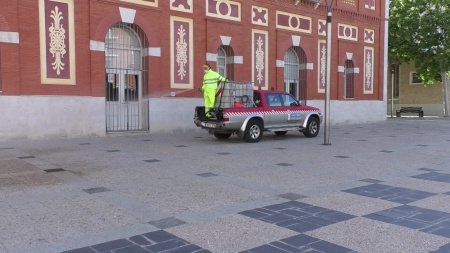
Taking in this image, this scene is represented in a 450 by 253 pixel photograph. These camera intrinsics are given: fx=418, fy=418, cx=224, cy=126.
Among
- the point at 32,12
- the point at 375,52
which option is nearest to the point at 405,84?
the point at 375,52

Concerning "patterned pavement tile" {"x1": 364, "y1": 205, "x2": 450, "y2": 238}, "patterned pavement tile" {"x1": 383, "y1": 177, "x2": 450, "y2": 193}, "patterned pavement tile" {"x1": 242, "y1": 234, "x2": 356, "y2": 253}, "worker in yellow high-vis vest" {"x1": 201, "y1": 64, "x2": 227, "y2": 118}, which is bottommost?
"patterned pavement tile" {"x1": 242, "y1": 234, "x2": 356, "y2": 253}

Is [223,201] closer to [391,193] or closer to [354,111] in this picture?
[391,193]

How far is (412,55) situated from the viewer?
3222 centimetres

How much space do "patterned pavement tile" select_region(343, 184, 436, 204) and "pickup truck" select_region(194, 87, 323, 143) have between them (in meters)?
6.76

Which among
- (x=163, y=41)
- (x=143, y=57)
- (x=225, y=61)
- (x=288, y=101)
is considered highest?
(x=163, y=41)

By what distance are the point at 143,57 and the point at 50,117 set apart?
442 cm

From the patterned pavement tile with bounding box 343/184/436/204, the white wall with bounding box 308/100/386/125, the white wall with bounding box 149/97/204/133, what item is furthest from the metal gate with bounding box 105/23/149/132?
the patterned pavement tile with bounding box 343/184/436/204

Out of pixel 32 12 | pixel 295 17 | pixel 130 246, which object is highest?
pixel 295 17

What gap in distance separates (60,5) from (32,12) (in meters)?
1.01

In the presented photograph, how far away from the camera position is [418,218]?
17.0 feet

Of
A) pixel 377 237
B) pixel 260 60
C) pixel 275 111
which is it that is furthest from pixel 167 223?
pixel 260 60

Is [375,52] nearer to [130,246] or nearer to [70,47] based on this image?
[70,47]

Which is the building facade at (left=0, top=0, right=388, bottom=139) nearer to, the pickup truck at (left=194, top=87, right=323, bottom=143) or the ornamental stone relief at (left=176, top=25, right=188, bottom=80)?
the ornamental stone relief at (left=176, top=25, right=188, bottom=80)

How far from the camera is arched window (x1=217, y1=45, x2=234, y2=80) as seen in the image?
1912 cm
